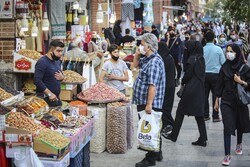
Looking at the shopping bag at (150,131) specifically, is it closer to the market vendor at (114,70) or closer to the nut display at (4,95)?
the nut display at (4,95)

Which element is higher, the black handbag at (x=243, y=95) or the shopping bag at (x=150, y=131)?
the black handbag at (x=243, y=95)

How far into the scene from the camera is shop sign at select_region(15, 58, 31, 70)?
968cm

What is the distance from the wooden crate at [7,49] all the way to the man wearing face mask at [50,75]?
200cm

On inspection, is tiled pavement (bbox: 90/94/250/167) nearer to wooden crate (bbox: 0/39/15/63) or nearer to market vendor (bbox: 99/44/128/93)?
market vendor (bbox: 99/44/128/93)

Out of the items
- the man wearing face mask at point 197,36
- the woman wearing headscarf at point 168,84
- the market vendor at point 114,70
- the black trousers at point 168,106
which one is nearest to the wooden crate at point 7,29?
the market vendor at point 114,70

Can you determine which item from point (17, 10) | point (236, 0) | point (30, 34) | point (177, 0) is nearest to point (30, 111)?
point (17, 10)

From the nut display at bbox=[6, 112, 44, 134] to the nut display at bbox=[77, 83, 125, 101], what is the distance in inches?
99.0

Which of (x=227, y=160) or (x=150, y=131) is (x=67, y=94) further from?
(x=227, y=160)

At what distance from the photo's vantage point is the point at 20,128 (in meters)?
6.07

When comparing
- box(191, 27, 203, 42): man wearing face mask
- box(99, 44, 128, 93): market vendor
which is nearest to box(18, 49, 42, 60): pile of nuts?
box(99, 44, 128, 93): market vendor

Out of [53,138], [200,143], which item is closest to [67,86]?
[200,143]

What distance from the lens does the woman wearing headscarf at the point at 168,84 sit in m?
9.92

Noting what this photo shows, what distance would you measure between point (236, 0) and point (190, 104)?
19179mm

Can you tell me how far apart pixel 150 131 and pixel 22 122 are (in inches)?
79.8
